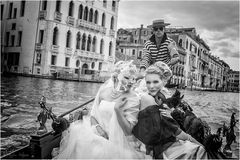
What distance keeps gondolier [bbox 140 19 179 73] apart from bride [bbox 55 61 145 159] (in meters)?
1.32

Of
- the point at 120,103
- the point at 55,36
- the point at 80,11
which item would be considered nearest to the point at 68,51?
the point at 55,36

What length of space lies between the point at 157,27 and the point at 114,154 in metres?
2.27

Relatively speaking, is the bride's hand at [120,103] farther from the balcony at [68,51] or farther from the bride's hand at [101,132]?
the balcony at [68,51]

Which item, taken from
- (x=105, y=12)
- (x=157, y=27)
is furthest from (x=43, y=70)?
(x=157, y=27)

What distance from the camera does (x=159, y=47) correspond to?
151 inches

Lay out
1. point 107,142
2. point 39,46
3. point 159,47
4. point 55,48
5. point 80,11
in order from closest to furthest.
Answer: point 107,142 → point 159,47 → point 39,46 → point 55,48 → point 80,11

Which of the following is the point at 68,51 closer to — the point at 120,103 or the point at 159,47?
the point at 159,47

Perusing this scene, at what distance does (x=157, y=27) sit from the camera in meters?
3.84

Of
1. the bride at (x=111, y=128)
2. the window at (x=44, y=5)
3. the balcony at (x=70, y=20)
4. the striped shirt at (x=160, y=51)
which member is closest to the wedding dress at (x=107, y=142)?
the bride at (x=111, y=128)

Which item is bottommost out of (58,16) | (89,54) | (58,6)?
(89,54)

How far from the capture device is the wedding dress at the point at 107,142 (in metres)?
2.16

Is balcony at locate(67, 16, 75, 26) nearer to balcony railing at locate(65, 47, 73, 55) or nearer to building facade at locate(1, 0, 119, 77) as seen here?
building facade at locate(1, 0, 119, 77)

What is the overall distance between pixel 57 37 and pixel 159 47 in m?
24.8

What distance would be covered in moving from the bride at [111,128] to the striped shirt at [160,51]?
4.33ft
